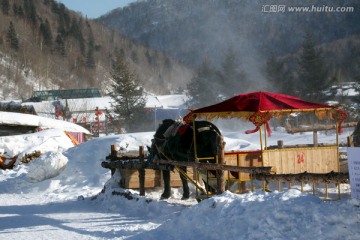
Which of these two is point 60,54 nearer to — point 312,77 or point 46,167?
point 312,77

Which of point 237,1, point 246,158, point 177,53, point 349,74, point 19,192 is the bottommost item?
point 19,192

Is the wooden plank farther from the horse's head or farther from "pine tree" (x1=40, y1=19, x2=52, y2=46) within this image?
"pine tree" (x1=40, y1=19, x2=52, y2=46)

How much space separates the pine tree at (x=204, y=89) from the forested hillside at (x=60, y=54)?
30.3m

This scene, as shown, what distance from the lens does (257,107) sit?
9867mm

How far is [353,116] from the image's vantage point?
36000 mm

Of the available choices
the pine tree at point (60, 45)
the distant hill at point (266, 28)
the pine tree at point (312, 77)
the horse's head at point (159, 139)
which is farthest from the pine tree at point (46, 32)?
the horse's head at point (159, 139)

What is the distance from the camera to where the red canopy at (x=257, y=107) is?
9906mm

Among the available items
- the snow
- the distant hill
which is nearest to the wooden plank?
the snow

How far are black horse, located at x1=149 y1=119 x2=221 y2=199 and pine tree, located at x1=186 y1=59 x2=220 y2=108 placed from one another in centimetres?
4285

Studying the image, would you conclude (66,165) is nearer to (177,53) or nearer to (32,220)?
(32,220)

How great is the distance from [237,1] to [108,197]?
159 m

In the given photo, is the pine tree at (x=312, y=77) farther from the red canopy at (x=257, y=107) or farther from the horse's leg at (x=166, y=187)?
the horse's leg at (x=166, y=187)

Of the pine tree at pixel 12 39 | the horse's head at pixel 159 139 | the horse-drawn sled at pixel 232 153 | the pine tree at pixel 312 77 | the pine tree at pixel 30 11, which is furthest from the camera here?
the pine tree at pixel 30 11

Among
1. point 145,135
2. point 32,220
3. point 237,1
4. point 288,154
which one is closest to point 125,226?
point 32,220
